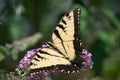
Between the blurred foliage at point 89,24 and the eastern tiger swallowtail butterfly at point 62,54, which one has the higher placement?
the blurred foliage at point 89,24

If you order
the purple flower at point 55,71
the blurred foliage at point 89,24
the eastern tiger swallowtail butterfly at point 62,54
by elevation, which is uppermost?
the blurred foliage at point 89,24

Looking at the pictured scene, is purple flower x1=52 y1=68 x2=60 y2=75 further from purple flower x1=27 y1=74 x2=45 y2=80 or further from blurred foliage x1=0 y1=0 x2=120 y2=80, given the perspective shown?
blurred foliage x1=0 y1=0 x2=120 y2=80

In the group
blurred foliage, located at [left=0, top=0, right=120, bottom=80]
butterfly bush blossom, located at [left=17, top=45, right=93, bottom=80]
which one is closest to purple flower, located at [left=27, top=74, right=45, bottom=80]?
butterfly bush blossom, located at [left=17, top=45, right=93, bottom=80]

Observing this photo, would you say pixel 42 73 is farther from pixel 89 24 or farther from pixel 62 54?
pixel 89 24

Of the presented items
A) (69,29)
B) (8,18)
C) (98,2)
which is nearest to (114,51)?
(98,2)

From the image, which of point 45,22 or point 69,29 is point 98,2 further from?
point 69,29

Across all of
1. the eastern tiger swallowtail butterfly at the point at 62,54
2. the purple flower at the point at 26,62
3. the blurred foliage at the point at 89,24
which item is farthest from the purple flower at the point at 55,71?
the blurred foliage at the point at 89,24

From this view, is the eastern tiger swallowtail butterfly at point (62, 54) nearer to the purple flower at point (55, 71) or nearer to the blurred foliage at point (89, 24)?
the purple flower at point (55, 71)

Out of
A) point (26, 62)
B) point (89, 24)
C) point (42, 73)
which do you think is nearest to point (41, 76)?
point (42, 73)
